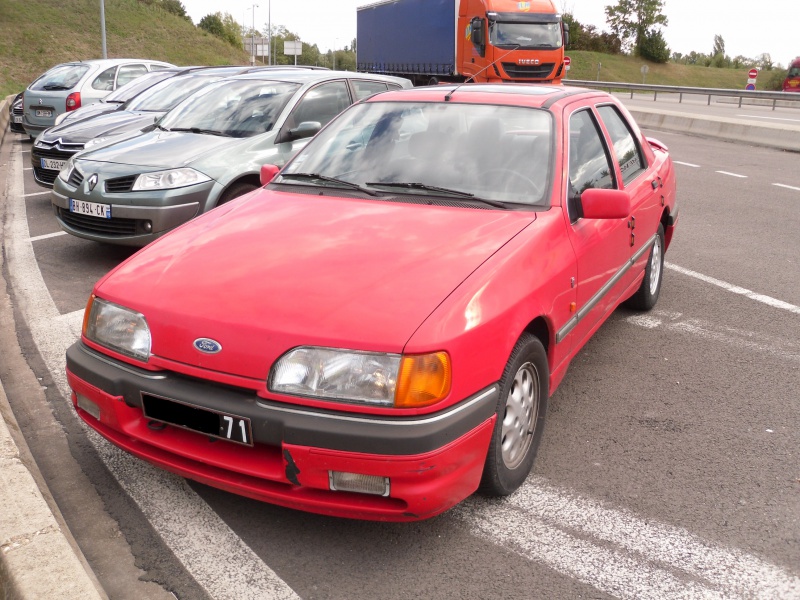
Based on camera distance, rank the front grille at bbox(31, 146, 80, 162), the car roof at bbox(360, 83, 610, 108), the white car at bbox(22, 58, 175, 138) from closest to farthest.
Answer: the car roof at bbox(360, 83, 610, 108)
the front grille at bbox(31, 146, 80, 162)
the white car at bbox(22, 58, 175, 138)

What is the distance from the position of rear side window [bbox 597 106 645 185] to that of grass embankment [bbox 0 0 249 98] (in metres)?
39.0

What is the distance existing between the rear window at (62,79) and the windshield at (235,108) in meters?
8.15

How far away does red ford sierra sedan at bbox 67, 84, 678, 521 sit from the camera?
2709 millimetres

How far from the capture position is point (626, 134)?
17.4 ft

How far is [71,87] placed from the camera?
1495cm

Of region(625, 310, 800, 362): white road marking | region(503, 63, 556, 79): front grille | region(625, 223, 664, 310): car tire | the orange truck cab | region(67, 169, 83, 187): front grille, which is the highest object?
the orange truck cab

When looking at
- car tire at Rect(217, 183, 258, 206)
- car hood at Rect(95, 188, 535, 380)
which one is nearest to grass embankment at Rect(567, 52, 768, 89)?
car tire at Rect(217, 183, 258, 206)

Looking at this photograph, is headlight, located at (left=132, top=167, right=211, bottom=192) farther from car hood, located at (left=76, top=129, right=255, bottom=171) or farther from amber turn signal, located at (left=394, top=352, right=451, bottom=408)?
amber turn signal, located at (left=394, top=352, right=451, bottom=408)

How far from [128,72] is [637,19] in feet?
225

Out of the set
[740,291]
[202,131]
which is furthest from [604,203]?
[202,131]

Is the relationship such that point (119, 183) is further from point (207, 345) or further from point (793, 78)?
point (793, 78)

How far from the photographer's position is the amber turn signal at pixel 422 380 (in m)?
2.68

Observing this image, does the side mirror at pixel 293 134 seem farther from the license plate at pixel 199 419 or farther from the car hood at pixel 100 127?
the license plate at pixel 199 419

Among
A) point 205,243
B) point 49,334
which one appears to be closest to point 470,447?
point 205,243
